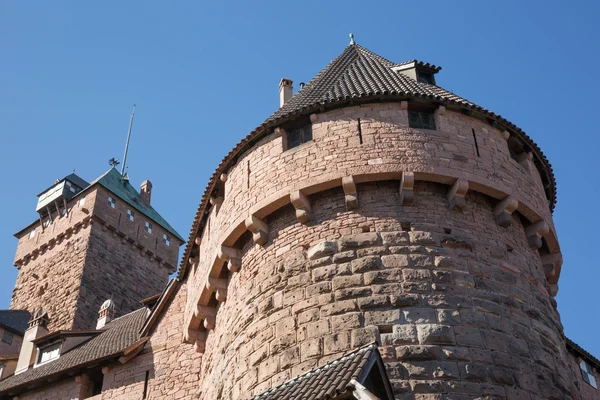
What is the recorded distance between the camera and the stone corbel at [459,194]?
1191 cm

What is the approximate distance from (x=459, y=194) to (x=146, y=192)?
29664mm

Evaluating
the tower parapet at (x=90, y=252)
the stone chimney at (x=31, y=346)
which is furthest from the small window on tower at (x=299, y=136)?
the tower parapet at (x=90, y=252)

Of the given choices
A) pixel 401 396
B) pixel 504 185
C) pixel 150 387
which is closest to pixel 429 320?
pixel 401 396

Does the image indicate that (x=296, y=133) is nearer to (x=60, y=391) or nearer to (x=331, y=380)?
(x=331, y=380)

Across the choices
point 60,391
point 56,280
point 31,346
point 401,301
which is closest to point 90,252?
point 56,280

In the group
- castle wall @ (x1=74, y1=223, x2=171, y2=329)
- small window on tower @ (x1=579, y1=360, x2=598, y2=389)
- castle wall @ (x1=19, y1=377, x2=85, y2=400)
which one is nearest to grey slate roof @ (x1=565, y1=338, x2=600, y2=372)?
small window on tower @ (x1=579, y1=360, x2=598, y2=389)

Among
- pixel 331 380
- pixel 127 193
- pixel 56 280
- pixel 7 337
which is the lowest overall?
pixel 331 380

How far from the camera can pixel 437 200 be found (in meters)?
12.0

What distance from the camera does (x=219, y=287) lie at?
43.5 feet

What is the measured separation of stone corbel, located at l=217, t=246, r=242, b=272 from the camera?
12.9 metres

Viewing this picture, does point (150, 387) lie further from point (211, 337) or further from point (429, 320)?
point (429, 320)

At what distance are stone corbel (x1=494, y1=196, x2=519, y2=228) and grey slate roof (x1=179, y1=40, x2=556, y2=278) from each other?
1.70m

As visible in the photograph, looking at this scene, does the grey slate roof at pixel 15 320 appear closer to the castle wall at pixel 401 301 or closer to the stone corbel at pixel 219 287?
the stone corbel at pixel 219 287

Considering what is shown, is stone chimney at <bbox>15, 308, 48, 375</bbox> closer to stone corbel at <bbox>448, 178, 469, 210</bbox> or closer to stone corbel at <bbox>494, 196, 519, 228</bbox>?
stone corbel at <bbox>448, 178, 469, 210</bbox>
